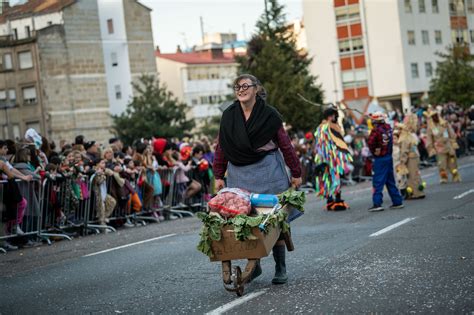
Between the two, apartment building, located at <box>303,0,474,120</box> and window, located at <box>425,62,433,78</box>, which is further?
window, located at <box>425,62,433,78</box>

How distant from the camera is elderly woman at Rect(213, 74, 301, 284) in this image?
8.98m

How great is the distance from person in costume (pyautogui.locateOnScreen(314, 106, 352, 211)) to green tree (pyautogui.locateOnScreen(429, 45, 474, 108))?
44.5m

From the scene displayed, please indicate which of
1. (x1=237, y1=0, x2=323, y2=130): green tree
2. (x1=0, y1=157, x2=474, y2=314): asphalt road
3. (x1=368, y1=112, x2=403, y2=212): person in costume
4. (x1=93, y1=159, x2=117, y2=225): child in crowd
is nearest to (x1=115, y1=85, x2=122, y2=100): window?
(x1=237, y1=0, x2=323, y2=130): green tree

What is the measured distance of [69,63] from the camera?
262 feet

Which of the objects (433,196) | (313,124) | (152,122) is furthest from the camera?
(152,122)

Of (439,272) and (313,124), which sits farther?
(313,124)

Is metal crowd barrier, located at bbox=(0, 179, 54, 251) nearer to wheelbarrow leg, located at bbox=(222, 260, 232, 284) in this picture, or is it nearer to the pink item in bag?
the pink item in bag

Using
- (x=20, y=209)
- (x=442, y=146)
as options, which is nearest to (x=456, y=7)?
(x=442, y=146)

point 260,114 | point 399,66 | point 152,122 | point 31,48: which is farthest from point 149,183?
point 399,66

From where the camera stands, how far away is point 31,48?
78.9m

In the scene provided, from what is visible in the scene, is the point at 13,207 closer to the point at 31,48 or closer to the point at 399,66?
the point at 31,48

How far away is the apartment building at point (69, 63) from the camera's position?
7888 cm

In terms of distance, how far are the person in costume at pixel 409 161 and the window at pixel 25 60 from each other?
62674 millimetres

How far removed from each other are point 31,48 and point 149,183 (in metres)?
60.6
